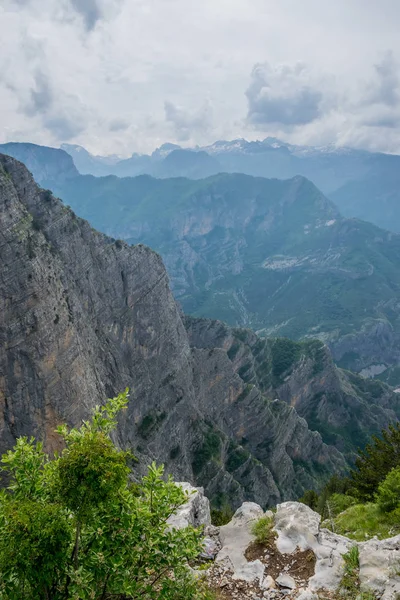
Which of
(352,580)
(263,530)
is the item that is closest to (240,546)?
(263,530)

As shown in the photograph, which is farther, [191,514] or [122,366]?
[122,366]

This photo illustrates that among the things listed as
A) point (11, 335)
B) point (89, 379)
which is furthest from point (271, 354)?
point (11, 335)

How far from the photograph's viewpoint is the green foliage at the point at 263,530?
56.8ft

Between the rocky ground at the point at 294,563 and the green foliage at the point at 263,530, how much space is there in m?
0.10

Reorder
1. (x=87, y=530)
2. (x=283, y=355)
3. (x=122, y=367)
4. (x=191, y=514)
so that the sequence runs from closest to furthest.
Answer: (x=87, y=530) → (x=191, y=514) → (x=122, y=367) → (x=283, y=355)

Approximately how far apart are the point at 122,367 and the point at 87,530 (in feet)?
275

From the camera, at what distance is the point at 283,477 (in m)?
126

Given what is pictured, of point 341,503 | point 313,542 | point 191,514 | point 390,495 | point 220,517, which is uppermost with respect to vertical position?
point 313,542

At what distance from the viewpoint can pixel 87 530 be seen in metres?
9.78

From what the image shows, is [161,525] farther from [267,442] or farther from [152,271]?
[267,442]

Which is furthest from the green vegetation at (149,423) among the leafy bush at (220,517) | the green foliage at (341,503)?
the green foliage at (341,503)

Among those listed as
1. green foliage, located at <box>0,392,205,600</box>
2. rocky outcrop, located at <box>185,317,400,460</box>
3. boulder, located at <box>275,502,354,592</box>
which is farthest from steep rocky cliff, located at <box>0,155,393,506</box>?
green foliage, located at <box>0,392,205,600</box>

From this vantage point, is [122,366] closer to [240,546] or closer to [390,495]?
[390,495]

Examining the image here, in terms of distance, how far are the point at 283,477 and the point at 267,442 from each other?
1117cm
